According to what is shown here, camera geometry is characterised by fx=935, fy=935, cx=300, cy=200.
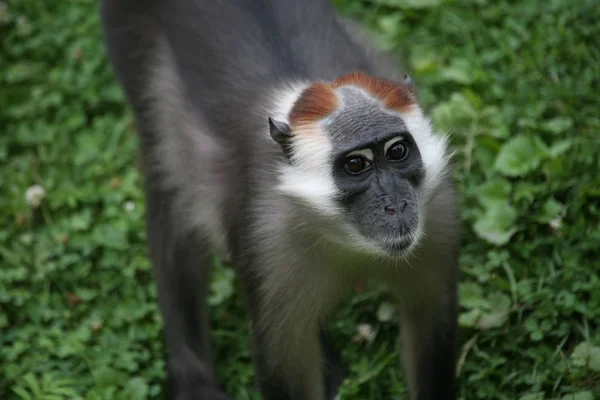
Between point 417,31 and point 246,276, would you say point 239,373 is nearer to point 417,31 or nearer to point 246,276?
point 246,276

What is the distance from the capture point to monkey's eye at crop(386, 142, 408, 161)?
4277mm

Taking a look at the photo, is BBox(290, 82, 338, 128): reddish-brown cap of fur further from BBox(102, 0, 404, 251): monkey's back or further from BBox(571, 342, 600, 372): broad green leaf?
BBox(571, 342, 600, 372): broad green leaf

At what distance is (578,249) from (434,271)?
132 cm

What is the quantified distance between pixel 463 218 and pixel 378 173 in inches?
85.1

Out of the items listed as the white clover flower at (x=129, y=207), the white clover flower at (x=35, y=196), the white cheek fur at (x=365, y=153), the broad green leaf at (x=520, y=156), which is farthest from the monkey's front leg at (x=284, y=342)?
the white clover flower at (x=35, y=196)

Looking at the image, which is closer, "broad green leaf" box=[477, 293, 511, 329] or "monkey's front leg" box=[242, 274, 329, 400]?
"monkey's front leg" box=[242, 274, 329, 400]

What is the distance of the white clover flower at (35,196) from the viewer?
278 inches

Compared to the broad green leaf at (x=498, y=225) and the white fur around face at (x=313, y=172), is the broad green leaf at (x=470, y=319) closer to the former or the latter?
the broad green leaf at (x=498, y=225)

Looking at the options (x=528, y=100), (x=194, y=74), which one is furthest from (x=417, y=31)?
(x=194, y=74)

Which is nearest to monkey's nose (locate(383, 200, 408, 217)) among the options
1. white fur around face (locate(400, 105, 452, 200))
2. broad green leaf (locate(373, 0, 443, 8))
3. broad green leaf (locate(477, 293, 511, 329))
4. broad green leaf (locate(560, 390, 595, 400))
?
white fur around face (locate(400, 105, 452, 200))

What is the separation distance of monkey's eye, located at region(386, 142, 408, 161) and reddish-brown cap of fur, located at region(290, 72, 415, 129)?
0.18 metres

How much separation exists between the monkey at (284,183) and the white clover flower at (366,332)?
0.22 meters

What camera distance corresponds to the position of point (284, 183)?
14.9 feet

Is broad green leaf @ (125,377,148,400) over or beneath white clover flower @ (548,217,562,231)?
beneath
